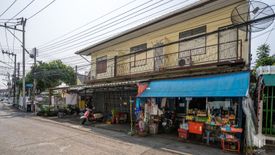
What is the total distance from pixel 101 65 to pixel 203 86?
1186 cm

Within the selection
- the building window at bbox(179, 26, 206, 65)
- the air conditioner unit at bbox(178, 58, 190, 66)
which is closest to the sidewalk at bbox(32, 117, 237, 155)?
the air conditioner unit at bbox(178, 58, 190, 66)

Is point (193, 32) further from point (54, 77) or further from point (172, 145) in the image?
point (54, 77)

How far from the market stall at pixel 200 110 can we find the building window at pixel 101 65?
25.2 feet

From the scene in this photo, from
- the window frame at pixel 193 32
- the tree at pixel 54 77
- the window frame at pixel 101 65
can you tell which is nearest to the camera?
the window frame at pixel 193 32

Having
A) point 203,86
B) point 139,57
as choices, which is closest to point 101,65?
point 139,57

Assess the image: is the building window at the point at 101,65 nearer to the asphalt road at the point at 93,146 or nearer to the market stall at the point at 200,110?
the market stall at the point at 200,110

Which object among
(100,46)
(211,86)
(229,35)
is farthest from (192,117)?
(100,46)

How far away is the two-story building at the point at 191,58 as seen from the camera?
8.59 meters

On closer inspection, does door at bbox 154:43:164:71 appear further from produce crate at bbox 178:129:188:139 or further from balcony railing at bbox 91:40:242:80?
produce crate at bbox 178:129:188:139

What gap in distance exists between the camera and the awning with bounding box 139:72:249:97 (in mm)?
7682

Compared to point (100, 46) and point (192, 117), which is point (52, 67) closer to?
point (100, 46)

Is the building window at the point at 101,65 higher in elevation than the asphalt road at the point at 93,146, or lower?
higher

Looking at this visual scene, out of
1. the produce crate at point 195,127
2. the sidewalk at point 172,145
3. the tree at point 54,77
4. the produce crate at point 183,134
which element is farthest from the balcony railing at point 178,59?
the tree at point 54,77

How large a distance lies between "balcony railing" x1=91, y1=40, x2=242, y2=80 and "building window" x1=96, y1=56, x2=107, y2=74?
2.17 ft
